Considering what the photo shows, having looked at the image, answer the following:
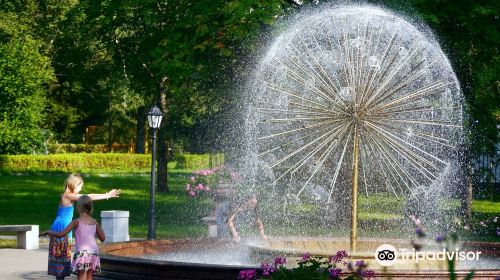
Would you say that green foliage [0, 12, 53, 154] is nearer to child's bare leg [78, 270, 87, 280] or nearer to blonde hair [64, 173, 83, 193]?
blonde hair [64, 173, 83, 193]

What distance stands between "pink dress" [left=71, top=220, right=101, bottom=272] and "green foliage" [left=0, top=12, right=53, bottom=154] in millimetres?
38285

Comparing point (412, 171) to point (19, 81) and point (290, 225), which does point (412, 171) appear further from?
point (19, 81)

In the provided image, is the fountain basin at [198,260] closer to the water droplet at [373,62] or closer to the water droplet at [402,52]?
the water droplet at [373,62]

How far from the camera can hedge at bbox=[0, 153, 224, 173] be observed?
52875 millimetres

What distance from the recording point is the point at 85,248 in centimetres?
1102

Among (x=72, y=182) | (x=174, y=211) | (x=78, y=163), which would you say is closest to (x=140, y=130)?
(x=78, y=163)

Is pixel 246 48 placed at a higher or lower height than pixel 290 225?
higher

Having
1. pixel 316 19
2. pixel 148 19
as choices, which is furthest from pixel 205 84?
pixel 316 19

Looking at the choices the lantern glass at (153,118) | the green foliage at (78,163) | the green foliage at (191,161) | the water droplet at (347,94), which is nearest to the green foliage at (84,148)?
the green foliage at (78,163)

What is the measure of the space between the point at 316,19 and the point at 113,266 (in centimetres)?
474

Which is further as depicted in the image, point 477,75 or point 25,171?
point 25,171

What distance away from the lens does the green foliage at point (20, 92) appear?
4872 centimetres

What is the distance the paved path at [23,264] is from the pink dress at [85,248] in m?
3.67

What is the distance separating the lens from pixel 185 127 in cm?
3888
